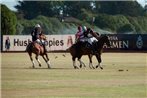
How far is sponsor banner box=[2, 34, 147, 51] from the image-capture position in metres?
70.2

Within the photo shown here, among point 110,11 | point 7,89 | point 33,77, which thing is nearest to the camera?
point 7,89

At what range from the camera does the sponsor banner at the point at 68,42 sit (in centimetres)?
7025

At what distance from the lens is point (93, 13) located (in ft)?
380

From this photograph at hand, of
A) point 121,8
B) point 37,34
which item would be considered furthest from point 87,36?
point 121,8

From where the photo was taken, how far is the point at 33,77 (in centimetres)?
2534

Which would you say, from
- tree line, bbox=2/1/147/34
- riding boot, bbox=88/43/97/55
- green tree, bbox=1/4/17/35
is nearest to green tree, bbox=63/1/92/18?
tree line, bbox=2/1/147/34

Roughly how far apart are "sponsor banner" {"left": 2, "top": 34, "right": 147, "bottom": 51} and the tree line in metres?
17.9

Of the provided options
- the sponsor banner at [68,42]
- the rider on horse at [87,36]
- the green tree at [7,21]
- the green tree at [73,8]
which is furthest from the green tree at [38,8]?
the rider on horse at [87,36]

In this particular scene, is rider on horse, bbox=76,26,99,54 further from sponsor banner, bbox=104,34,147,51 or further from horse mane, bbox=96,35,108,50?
sponsor banner, bbox=104,34,147,51

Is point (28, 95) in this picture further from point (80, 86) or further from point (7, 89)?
point (80, 86)

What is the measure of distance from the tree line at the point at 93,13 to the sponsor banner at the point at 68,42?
17853mm

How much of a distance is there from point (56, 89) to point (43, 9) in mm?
90970

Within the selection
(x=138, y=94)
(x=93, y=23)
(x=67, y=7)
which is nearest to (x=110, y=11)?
(x=67, y=7)

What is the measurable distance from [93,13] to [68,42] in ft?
147
